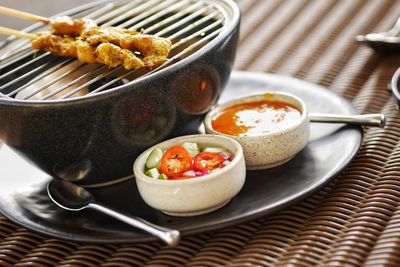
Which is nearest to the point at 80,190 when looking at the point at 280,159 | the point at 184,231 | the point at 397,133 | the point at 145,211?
the point at 145,211

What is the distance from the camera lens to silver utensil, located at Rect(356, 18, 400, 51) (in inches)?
67.8

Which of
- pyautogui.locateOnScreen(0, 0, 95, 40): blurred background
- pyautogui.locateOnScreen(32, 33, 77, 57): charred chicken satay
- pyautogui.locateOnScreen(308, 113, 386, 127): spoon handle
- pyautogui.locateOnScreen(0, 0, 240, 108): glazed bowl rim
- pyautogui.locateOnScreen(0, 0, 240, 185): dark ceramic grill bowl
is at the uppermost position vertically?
pyautogui.locateOnScreen(32, 33, 77, 57): charred chicken satay

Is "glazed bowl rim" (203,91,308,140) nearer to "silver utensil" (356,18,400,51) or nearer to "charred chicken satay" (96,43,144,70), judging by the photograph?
"charred chicken satay" (96,43,144,70)

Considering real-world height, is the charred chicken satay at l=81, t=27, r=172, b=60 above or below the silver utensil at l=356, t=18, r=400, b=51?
above

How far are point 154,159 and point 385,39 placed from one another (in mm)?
790

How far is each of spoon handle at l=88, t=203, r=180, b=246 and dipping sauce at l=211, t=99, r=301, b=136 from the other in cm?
32

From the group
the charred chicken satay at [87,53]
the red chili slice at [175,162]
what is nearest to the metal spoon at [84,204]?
the red chili slice at [175,162]

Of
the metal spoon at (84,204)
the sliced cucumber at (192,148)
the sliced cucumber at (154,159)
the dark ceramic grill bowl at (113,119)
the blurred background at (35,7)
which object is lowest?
the blurred background at (35,7)

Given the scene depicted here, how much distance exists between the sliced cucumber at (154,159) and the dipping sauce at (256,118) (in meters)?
0.18

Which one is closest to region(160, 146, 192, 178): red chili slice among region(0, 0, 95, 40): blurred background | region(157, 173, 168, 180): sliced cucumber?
region(157, 173, 168, 180): sliced cucumber

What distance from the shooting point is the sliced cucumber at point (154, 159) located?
1249mm

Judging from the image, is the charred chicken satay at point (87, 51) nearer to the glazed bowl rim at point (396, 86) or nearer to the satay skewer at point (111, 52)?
the satay skewer at point (111, 52)

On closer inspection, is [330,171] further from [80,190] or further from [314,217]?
[80,190]

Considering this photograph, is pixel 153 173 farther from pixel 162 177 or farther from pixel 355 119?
pixel 355 119
